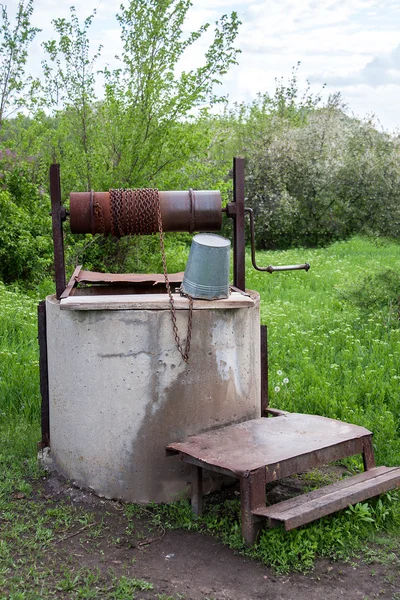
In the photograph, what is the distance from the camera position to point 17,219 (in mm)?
9539

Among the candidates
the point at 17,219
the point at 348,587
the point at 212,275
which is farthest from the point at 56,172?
the point at 17,219

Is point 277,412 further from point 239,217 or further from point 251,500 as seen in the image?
point 239,217

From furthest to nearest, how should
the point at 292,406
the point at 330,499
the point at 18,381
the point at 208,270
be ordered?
the point at 18,381
the point at 292,406
the point at 208,270
the point at 330,499

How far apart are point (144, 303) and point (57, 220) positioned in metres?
0.88

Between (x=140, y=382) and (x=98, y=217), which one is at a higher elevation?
(x=98, y=217)

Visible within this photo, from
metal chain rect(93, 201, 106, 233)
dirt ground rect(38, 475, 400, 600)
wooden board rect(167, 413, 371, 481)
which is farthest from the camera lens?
metal chain rect(93, 201, 106, 233)

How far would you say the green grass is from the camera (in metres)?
3.37

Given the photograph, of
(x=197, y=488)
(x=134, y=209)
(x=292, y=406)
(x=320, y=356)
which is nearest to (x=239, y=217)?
(x=134, y=209)

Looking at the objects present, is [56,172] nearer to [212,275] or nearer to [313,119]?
[212,275]

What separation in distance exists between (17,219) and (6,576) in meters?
6.96

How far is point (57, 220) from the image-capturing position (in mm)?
4230

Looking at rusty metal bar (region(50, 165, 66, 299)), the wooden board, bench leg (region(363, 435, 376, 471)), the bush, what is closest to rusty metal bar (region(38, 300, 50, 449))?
rusty metal bar (region(50, 165, 66, 299))

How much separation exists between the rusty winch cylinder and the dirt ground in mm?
1721

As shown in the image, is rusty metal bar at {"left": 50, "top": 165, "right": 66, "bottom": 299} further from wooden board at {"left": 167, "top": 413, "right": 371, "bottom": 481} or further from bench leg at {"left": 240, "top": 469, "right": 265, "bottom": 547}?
bench leg at {"left": 240, "top": 469, "right": 265, "bottom": 547}
